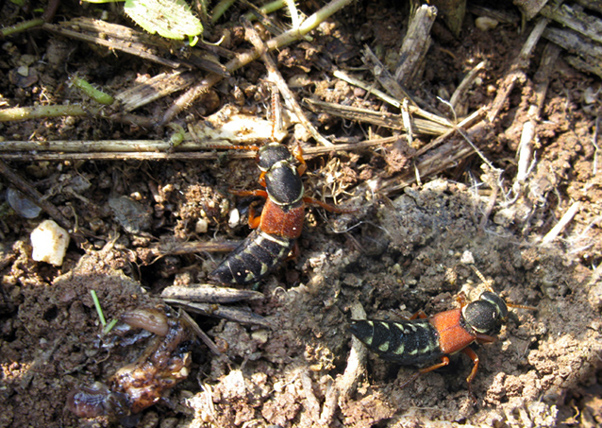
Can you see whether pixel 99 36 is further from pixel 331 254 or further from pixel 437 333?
pixel 437 333

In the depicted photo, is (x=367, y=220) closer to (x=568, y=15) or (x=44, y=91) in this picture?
(x=568, y=15)

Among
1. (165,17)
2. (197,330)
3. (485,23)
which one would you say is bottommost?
(197,330)

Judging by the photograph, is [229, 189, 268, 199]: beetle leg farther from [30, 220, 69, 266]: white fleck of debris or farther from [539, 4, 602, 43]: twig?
[539, 4, 602, 43]: twig

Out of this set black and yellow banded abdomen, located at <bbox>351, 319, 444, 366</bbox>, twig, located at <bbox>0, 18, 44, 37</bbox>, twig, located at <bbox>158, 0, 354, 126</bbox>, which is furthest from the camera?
twig, located at <bbox>158, 0, 354, 126</bbox>

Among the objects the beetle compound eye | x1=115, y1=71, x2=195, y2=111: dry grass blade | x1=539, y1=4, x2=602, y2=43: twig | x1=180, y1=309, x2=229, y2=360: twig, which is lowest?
x1=180, y1=309, x2=229, y2=360: twig

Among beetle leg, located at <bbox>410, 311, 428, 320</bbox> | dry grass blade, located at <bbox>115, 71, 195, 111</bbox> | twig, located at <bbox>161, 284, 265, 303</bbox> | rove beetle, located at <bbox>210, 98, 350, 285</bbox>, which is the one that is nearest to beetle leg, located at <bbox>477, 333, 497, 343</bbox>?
beetle leg, located at <bbox>410, 311, 428, 320</bbox>

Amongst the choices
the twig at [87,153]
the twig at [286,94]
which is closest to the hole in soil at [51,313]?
the twig at [87,153]

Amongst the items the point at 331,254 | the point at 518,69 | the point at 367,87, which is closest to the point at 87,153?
the point at 331,254
